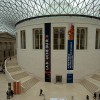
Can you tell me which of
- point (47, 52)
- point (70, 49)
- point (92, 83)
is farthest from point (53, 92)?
point (70, 49)

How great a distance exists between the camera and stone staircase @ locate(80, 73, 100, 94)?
22228 millimetres

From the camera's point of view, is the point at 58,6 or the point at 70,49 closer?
the point at 70,49

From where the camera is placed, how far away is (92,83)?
24.0m

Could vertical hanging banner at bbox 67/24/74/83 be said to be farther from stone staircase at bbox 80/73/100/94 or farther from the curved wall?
stone staircase at bbox 80/73/100/94

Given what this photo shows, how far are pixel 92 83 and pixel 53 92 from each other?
23.6ft

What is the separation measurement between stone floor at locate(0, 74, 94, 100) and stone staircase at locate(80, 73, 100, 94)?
0.77 meters

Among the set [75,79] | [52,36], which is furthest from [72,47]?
[75,79]

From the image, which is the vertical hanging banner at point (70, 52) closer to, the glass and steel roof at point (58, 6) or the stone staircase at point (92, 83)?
the stone staircase at point (92, 83)

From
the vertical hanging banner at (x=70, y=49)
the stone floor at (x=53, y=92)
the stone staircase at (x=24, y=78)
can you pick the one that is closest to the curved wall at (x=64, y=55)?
the vertical hanging banner at (x=70, y=49)

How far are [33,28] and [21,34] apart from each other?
207 inches

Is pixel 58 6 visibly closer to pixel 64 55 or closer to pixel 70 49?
pixel 70 49

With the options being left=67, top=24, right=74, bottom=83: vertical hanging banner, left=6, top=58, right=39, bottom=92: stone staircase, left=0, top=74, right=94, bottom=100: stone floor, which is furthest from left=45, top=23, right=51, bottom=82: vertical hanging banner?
left=67, top=24, right=74, bottom=83: vertical hanging banner

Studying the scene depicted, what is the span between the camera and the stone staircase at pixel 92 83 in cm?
2223

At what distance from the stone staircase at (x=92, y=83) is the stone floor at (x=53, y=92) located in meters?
0.77
